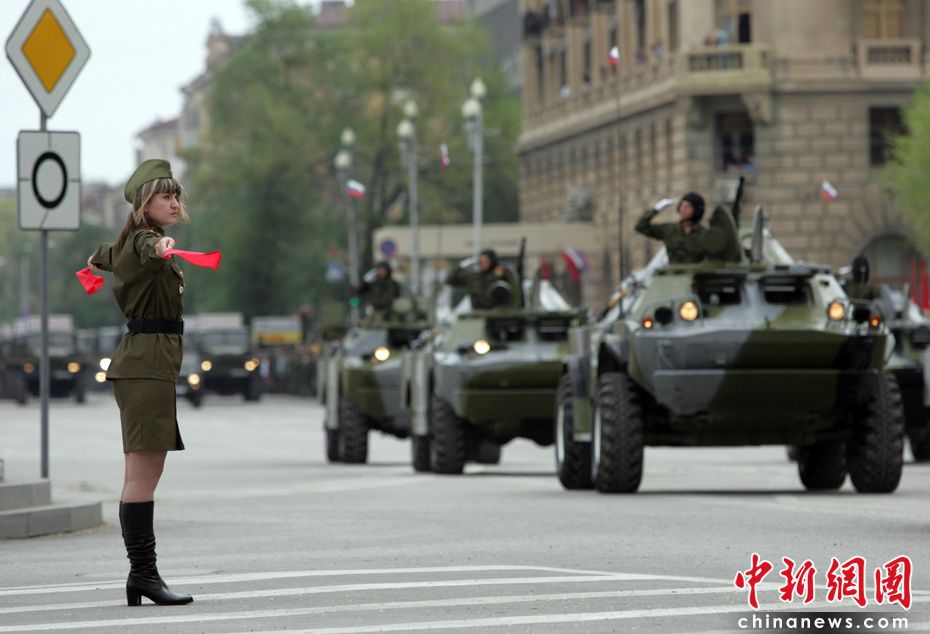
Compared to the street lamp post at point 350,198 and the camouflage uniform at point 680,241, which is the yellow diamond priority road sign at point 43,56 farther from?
the street lamp post at point 350,198

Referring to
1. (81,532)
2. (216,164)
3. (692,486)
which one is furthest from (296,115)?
(81,532)

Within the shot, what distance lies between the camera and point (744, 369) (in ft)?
59.3

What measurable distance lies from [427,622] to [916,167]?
145 feet

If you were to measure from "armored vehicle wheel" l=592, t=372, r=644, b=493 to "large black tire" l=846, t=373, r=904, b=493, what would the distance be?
1.55 m

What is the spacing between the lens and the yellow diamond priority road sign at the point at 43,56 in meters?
16.5

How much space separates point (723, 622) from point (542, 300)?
52.9ft

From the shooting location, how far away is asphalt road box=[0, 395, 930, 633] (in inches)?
368

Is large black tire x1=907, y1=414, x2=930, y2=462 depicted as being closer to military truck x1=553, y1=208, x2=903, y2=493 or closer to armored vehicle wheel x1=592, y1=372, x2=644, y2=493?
military truck x1=553, y1=208, x2=903, y2=493

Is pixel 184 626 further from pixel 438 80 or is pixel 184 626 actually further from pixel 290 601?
pixel 438 80

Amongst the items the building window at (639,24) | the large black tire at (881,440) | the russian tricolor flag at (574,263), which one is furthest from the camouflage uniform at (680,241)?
the building window at (639,24)

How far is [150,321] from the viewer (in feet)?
33.7

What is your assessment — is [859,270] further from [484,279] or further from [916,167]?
[916,167]

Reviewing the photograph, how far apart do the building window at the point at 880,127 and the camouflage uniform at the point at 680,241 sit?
4393 cm

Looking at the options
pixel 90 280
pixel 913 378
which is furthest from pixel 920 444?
pixel 90 280
